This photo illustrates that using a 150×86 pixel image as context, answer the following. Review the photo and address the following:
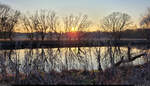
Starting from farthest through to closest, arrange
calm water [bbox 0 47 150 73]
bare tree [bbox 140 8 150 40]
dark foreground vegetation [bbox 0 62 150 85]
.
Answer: bare tree [bbox 140 8 150 40]
calm water [bbox 0 47 150 73]
dark foreground vegetation [bbox 0 62 150 85]

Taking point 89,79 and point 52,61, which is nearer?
point 89,79

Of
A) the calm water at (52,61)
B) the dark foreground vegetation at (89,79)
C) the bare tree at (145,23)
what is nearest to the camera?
the dark foreground vegetation at (89,79)

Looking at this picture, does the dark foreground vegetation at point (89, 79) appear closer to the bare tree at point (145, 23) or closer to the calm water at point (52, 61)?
the calm water at point (52, 61)

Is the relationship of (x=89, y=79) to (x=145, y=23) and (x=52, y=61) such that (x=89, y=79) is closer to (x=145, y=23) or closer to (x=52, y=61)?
(x=52, y=61)

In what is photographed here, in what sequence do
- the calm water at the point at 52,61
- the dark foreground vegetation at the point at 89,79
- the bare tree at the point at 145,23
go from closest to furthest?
the dark foreground vegetation at the point at 89,79, the calm water at the point at 52,61, the bare tree at the point at 145,23

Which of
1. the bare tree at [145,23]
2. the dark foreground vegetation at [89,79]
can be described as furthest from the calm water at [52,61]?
the bare tree at [145,23]

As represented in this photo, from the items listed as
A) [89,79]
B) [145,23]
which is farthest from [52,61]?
[145,23]

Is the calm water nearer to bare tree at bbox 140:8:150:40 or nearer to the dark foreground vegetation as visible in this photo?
the dark foreground vegetation

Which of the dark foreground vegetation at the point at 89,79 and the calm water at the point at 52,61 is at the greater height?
the calm water at the point at 52,61

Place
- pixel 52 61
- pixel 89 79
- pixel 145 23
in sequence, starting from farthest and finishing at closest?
pixel 145 23
pixel 52 61
pixel 89 79

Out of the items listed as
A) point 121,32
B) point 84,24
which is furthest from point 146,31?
point 84,24

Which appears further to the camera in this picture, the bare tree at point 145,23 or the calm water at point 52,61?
the bare tree at point 145,23

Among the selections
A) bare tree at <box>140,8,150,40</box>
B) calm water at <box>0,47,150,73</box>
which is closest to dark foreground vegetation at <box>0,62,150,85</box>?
calm water at <box>0,47,150,73</box>

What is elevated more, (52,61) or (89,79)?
(52,61)
